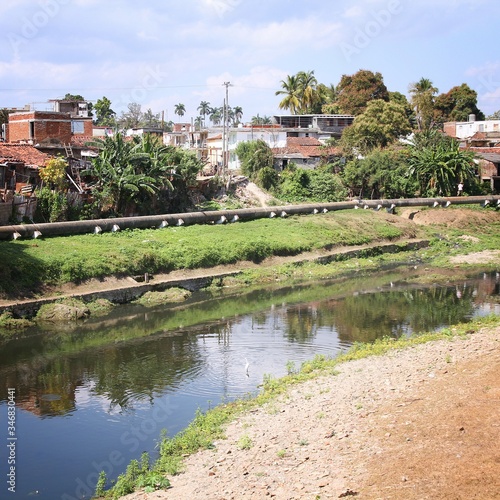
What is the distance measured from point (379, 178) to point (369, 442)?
47.9 metres

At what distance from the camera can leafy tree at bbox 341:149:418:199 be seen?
6066cm

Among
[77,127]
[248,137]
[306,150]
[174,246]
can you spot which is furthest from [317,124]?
[174,246]

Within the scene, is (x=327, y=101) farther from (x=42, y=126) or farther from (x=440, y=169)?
(x=42, y=126)

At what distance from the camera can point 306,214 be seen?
4962 centimetres

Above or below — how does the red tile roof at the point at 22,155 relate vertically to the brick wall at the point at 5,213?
above

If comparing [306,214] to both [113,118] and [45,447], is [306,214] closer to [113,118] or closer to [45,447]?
[45,447]

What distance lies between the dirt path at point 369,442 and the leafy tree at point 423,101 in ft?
262

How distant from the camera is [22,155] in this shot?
43.2 meters

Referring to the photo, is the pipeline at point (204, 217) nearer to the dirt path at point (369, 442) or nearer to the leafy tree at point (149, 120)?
the dirt path at point (369, 442)

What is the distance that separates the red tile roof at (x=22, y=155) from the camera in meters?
41.6

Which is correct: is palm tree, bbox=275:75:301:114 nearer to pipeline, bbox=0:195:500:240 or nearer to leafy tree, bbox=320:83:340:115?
leafy tree, bbox=320:83:340:115

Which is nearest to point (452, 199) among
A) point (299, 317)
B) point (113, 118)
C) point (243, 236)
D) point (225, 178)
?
point (225, 178)

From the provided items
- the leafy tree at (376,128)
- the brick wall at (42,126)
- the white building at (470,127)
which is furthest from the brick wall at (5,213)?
the white building at (470,127)

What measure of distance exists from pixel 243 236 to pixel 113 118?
62.3m
